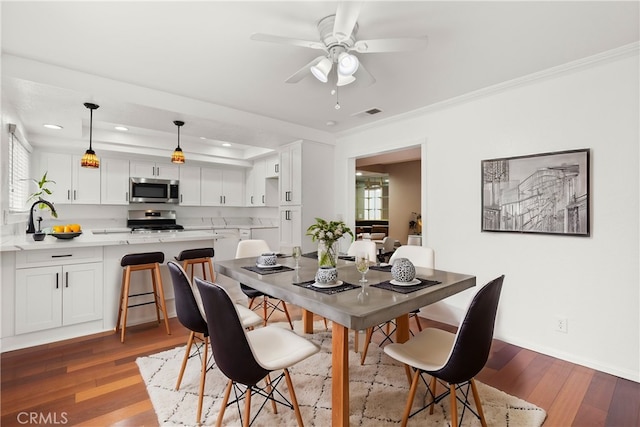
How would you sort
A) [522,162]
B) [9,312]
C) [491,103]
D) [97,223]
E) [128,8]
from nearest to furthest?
[128,8], [9,312], [522,162], [491,103], [97,223]

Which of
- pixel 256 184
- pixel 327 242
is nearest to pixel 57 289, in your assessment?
pixel 327 242

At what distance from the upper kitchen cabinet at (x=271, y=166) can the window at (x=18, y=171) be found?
3.65m

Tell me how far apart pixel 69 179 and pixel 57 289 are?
3042mm

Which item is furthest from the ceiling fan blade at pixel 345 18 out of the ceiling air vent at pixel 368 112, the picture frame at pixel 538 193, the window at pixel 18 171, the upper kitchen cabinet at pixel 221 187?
the upper kitchen cabinet at pixel 221 187

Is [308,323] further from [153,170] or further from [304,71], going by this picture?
[153,170]

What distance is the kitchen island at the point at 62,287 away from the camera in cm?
263

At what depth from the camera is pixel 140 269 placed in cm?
306

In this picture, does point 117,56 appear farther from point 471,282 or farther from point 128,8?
point 471,282

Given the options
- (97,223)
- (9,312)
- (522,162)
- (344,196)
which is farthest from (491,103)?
(97,223)

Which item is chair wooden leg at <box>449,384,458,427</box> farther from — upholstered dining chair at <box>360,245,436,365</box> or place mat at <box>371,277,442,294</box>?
upholstered dining chair at <box>360,245,436,365</box>

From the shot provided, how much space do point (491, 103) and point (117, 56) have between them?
11.2ft

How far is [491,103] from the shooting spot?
3059 mm

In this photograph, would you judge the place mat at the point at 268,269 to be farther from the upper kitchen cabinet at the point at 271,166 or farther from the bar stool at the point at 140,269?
the upper kitchen cabinet at the point at 271,166

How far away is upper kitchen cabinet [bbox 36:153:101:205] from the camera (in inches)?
191
